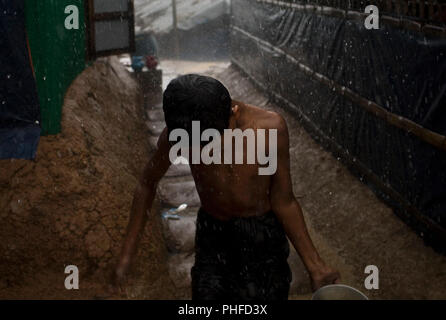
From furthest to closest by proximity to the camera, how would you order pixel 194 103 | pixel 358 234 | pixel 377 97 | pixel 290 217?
1. pixel 377 97
2. pixel 358 234
3. pixel 290 217
4. pixel 194 103

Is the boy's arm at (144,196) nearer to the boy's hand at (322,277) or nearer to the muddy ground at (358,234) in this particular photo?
the boy's hand at (322,277)

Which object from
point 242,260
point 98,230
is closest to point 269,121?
point 242,260

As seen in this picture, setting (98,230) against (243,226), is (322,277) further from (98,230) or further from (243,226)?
(98,230)

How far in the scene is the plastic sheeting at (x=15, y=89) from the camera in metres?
4.73

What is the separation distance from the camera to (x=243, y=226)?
2.89 metres

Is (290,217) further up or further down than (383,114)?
further up

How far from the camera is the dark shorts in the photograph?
2.90 metres

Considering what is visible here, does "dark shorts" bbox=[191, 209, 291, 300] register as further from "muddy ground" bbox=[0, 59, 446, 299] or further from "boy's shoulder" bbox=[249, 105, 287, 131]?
"muddy ground" bbox=[0, 59, 446, 299]

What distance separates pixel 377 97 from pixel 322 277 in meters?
3.80

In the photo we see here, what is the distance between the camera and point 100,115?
22.7ft

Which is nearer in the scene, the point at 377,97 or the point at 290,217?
the point at 290,217

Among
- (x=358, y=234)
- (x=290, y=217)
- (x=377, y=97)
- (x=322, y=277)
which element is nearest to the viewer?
(x=322, y=277)

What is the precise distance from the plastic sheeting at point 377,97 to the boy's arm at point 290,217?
8.09 feet
